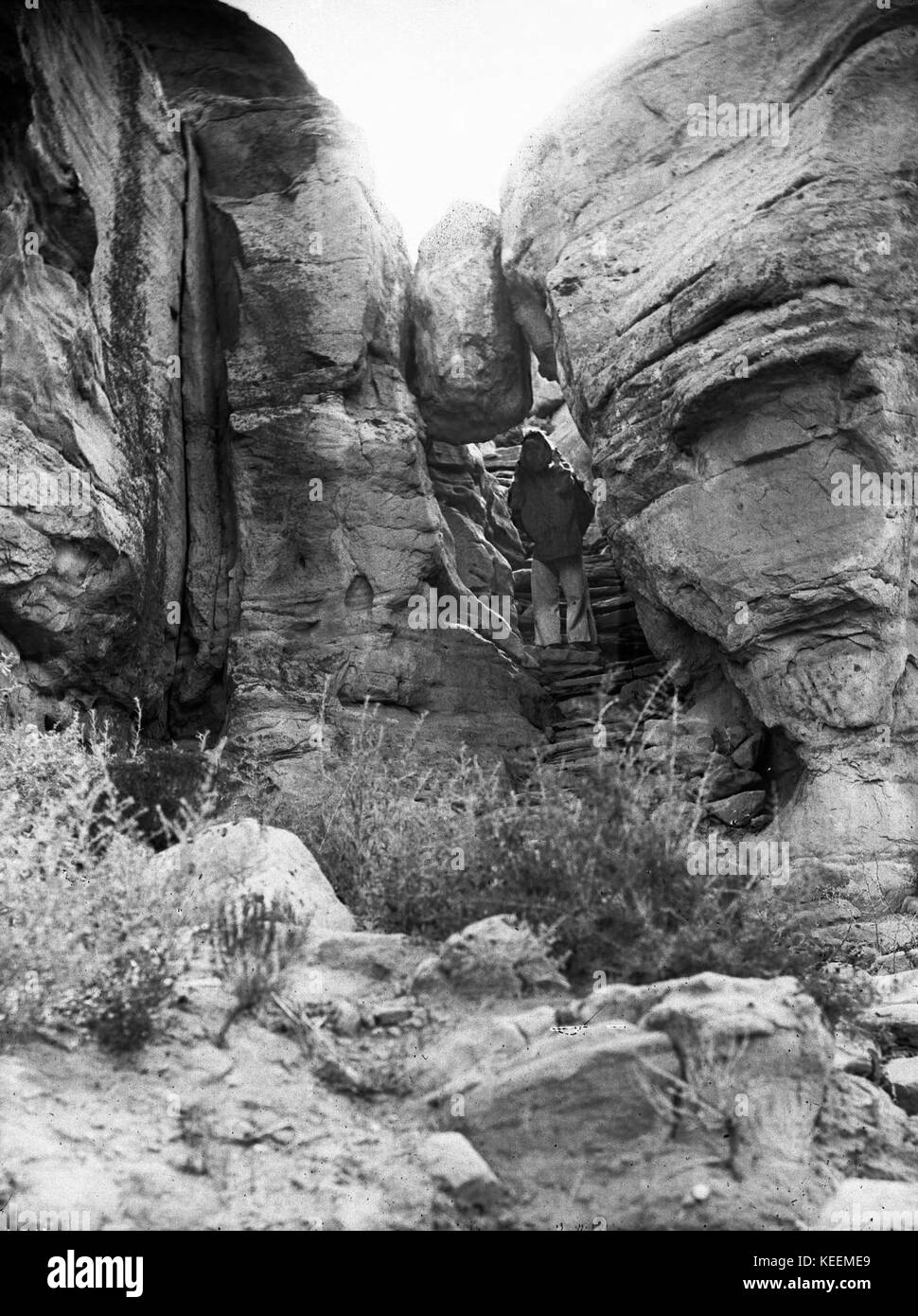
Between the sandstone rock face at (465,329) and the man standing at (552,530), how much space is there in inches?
31.5

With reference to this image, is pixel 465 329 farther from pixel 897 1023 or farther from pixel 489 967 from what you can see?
pixel 489 967

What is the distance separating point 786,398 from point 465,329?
461 centimetres

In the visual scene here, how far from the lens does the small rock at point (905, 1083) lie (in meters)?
6.64

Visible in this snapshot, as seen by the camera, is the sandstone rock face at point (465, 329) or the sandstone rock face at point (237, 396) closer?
the sandstone rock face at point (237, 396)

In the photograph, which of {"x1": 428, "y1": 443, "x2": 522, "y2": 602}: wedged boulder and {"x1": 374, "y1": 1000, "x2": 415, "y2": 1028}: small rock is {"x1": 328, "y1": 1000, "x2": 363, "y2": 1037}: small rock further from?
{"x1": 428, "y1": 443, "x2": 522, "y2": 602}: wedged boulder

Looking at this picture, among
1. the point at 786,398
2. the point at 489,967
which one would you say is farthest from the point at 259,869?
the point at 786,398

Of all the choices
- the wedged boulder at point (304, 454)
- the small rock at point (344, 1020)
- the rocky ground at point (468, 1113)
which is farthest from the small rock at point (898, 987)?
the wedged boulder at point (304, 454)

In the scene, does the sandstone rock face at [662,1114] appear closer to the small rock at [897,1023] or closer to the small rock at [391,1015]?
the small rock at [391,1015]

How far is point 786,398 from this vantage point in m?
13.0

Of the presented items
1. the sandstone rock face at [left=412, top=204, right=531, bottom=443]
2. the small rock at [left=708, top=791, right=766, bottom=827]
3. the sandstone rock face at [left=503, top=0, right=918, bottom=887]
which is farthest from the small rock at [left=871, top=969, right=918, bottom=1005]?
the sandstone rock face at [left=412, top=204, right=531, bottom=443]

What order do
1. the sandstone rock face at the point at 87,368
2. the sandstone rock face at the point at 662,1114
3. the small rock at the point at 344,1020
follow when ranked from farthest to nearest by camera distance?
1. the sandstone rock face at the point at 87,368
2. the small rock at the point at 344,1020
3. the sandstone rock face at the point at 662,1114

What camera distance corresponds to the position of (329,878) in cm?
840

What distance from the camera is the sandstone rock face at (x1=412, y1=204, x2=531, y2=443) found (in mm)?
16359

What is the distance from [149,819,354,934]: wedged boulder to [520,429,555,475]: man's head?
10.2 m
